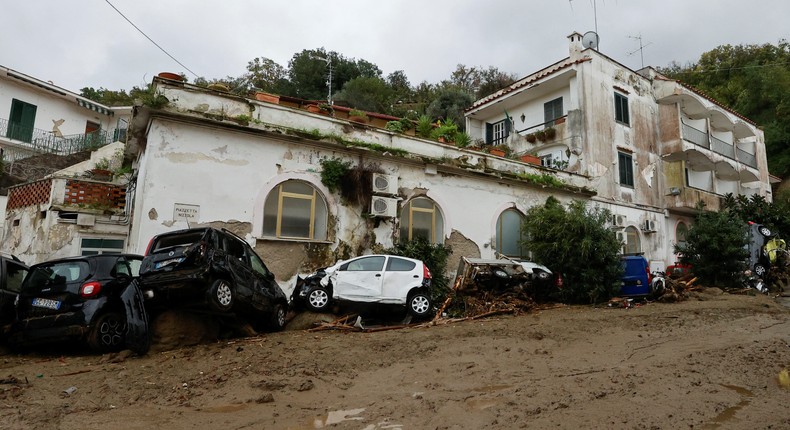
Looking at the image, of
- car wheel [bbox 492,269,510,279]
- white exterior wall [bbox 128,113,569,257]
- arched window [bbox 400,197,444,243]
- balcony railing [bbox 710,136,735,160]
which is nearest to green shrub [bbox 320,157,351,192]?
white exterior wall [bbox 128,113,569,257]

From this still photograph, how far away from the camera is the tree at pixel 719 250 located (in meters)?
15.8

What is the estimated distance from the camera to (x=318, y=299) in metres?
10.2

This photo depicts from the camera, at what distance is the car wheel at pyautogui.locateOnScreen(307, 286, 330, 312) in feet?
33.2

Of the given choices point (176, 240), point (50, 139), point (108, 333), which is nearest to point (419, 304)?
point (176, 240)

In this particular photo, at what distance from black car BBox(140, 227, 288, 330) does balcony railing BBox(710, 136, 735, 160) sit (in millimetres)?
25883

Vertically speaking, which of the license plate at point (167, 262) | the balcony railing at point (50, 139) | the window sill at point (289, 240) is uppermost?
the balcony railing at point (50, 139)

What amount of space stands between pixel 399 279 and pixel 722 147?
23.7 meters

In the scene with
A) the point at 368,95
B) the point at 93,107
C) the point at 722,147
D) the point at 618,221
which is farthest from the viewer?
the point at 368,95

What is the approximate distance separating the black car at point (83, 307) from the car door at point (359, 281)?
13.5 ft

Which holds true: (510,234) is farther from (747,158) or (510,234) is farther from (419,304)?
(747,158)

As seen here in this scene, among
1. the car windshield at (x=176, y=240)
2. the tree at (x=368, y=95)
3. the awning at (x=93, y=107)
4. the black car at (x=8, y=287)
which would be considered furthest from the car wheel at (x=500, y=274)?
the awning at (x=93, y=107)

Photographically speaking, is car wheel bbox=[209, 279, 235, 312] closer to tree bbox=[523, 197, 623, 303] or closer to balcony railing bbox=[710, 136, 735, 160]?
tree bbox=[523, 197, 623, 303]

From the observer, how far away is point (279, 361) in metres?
6.75

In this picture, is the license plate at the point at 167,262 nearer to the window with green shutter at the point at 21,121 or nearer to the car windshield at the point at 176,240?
the car windshield at the point at 176,240
